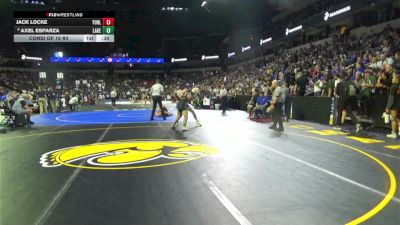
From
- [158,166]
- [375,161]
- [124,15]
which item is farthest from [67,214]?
[124,15]

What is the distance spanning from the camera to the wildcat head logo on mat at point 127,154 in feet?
21.1

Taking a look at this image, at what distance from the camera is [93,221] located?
12.1 feet

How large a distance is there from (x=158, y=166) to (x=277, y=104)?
6504mm

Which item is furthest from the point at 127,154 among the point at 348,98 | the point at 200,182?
the point at 348,98

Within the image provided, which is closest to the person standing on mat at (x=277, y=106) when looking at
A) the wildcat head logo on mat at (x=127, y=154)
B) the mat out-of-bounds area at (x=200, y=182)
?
the mat out-of-bounds area at (x=200, y=182)

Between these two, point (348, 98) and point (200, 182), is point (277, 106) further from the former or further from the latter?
point (200, 182)

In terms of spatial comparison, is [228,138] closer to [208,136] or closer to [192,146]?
[208,136]
